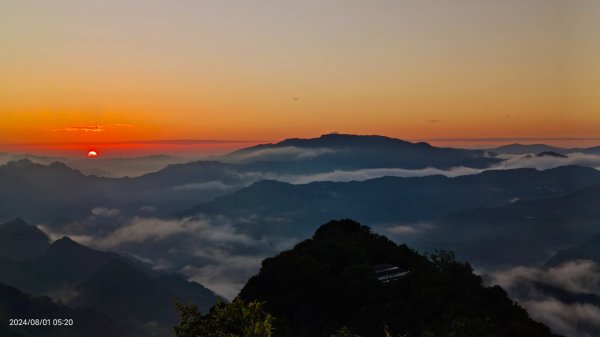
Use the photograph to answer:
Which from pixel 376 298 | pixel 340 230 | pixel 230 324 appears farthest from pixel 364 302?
pixel 340 230

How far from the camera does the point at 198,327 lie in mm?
24906

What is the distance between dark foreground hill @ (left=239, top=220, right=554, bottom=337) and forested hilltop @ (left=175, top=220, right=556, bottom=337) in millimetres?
80

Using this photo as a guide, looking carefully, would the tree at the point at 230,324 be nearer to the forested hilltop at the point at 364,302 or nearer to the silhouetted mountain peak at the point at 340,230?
the forested hilltop at the point at 364,302

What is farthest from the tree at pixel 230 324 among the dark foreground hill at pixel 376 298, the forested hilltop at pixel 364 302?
the dark foreground hill at pixel 376 298

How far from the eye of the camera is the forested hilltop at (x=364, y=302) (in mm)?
28722

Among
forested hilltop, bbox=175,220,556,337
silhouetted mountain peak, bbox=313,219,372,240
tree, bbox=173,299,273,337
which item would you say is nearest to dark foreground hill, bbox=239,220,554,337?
forested hilltop, bbox=175,220,556,337

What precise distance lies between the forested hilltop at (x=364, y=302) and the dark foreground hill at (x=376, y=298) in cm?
8

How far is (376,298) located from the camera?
50156 millimetres

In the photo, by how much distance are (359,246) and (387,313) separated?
3101 centimetres

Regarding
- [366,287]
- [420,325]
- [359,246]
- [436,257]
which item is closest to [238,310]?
[420,325]

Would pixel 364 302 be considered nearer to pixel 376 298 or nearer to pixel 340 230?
pixel 376 298

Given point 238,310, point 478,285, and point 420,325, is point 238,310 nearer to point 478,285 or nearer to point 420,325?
point 420,325

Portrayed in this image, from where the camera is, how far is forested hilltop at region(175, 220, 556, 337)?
94.2ft

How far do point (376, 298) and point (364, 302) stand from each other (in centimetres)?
141
